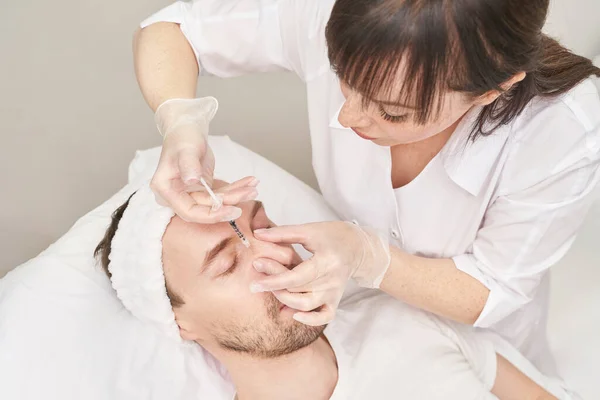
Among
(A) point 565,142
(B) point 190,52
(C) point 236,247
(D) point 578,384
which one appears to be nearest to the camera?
(A) point 565,142

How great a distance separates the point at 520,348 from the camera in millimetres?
1821

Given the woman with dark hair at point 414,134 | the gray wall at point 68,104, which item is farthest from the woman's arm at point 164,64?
the gray wall at point 68,104

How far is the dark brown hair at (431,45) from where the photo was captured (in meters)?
0.88

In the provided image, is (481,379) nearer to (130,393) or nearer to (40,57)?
(130,393)

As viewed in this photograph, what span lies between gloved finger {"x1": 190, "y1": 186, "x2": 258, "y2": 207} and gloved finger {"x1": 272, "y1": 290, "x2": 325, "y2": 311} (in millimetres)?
207

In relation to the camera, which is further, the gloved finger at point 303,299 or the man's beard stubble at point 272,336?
the man's beard stubble at point 272,336

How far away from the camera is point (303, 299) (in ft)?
3.87

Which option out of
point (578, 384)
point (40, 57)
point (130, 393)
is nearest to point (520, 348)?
point (578, 384)

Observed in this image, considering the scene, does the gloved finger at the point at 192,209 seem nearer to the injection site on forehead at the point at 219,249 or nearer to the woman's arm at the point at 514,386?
the injection site on forehead at the point at 219,249

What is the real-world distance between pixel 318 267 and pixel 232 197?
0.22 metres

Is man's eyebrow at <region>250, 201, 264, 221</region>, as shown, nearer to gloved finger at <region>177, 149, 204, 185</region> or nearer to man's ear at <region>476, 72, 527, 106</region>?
gloved finger at <region>177, 149, 204, 185</region>

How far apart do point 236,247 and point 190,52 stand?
497 millimetres

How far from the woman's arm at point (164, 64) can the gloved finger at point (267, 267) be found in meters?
0.43

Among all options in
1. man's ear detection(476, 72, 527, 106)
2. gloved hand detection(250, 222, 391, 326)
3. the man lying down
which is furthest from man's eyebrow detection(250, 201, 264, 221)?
man's ear detection(476, 72, 527, 106)
